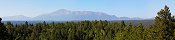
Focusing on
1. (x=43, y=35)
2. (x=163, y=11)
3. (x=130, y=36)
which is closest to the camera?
(x=163, y=11)

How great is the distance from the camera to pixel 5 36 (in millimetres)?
29375

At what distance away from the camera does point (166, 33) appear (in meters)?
29.5

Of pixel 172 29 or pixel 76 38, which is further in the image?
pixel 76 38

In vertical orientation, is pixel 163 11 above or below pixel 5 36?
above

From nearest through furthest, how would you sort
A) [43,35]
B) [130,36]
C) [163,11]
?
[163,11] < [130,36] < [43,35]

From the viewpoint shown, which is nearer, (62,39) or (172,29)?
(172,29)

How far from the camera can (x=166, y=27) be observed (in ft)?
96.7

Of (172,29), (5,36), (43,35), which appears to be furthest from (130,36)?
(43,35)

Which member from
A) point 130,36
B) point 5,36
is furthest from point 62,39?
point 5,36

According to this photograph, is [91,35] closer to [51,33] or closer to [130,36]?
[51,33]

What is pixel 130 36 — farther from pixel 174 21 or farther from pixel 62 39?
pixel 62 39

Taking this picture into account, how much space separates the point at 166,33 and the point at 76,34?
127057mm

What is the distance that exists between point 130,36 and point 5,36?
77.5ft

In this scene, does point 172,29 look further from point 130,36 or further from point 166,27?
point 130,36
